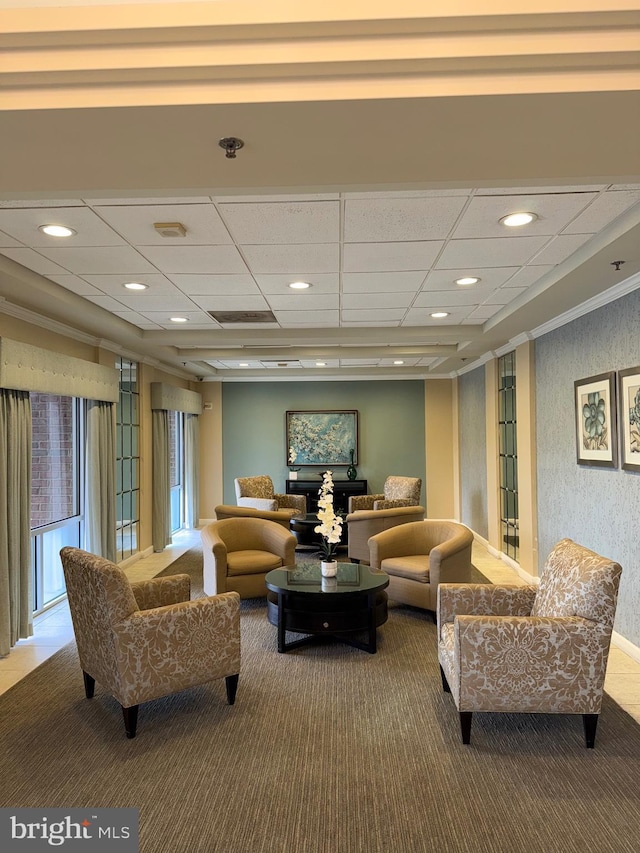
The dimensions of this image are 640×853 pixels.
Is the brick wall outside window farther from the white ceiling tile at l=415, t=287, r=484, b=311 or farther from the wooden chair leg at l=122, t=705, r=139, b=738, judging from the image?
the white ceiling tile at l=415, t=287, r=484, b=311

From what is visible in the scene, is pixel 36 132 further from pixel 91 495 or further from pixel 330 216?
pixel 91 495

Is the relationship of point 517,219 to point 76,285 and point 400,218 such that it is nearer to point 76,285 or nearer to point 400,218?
point 400,218

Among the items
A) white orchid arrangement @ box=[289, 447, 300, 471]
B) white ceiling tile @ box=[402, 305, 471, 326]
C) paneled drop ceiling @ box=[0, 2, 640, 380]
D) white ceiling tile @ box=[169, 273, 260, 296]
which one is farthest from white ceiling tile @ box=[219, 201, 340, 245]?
white orchid arrangement @ box=[289, 447, 300, 471]

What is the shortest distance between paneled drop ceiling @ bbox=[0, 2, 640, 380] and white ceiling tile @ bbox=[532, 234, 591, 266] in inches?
0.8

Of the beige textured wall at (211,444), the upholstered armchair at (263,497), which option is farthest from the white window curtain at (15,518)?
the beige textured wall at (211,444)

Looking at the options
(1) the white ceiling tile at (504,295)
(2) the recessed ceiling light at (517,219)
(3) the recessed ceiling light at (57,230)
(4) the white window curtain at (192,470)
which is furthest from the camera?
(4) the white window curtain at (192,470)

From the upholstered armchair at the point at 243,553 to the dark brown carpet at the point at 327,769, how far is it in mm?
1406

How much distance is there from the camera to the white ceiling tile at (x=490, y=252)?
10.9 feet

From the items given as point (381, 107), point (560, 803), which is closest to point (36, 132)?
point (381, 107)

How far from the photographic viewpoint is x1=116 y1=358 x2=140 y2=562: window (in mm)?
6762

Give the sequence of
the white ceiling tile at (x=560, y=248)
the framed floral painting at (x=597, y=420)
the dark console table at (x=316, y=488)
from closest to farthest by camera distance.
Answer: the white ceiling tile at (x=560, y=248)
the framed floral painting at (x=597, y=420)
the dark console table at (x=316, y=488)

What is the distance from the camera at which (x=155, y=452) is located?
775 centimetres

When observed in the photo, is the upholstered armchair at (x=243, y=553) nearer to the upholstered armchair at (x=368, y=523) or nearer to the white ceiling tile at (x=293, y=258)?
the upholstered armchair at (x=368, y=523)

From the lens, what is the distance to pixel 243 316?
5367 mm
